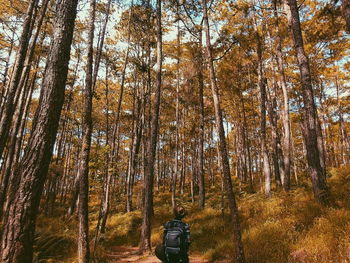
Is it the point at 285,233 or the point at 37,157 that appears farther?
the point at 285,233

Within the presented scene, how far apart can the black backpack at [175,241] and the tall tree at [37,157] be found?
2.22 m

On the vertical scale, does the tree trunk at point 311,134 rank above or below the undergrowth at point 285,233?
above

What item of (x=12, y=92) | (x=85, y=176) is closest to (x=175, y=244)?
(x=85, y=176)

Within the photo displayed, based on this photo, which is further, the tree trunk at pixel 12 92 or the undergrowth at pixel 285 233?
the tree trunk at pixel 12 92

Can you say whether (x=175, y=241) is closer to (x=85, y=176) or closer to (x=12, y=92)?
(x=85, y=176)

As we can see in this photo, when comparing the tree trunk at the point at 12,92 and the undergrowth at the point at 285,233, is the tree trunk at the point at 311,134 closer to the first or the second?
the undergrowth at the point at 285,233

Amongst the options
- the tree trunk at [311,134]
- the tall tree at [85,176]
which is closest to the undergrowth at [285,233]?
the tree trunk at [311,134]

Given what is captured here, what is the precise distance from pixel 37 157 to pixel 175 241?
2798 millimetres

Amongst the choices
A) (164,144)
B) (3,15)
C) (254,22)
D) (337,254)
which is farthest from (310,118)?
(164,144)

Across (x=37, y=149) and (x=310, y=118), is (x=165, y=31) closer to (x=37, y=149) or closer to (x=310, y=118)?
(x=310, y=118)

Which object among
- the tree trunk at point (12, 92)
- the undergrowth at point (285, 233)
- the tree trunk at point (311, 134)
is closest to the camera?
the undergrowth at point (285, 233)

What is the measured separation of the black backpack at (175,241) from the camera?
4172 mm

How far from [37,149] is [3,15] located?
1266 centimetres

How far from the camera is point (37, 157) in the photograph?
3.55m
